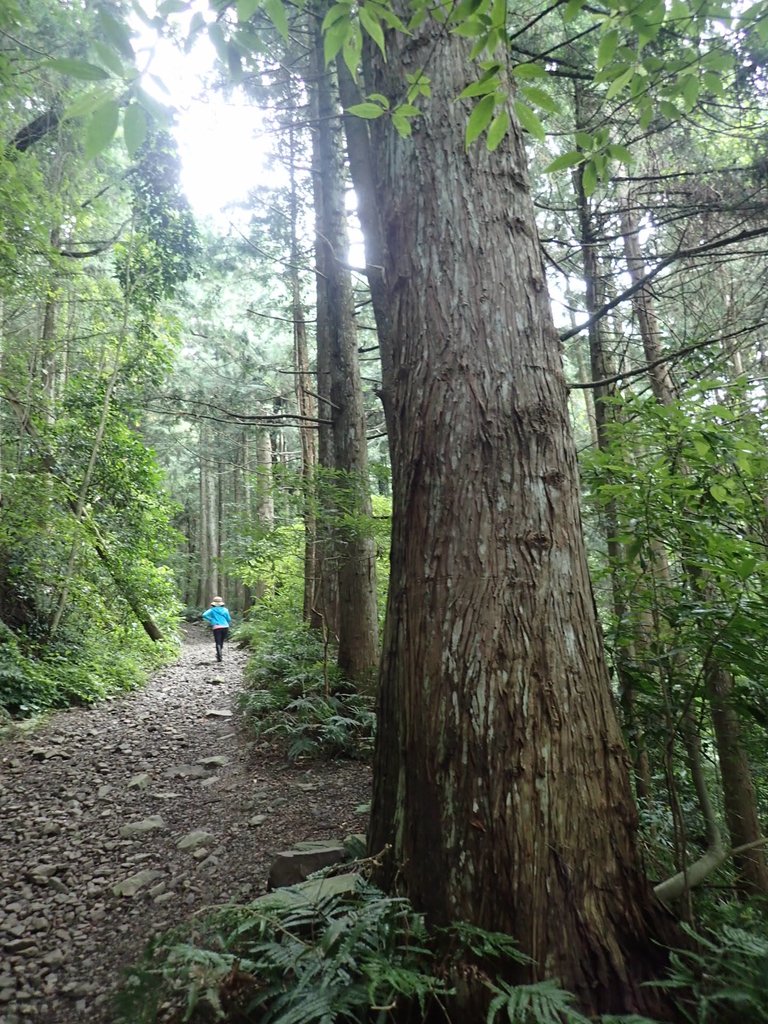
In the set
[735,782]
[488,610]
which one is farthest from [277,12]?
[735,782]

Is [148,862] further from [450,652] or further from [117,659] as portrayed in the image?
[117,659]

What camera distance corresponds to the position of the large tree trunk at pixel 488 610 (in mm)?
1978

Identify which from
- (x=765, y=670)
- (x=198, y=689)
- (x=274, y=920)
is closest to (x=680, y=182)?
(x=765, y=670)

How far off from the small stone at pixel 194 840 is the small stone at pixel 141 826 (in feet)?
1.18

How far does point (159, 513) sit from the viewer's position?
12.8 metres

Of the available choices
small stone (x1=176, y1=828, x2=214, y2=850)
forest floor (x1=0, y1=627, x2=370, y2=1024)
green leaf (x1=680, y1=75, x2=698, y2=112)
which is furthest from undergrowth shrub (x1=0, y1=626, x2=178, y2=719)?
green leaf (x1=680, y1=75, x2=698, y2=112)

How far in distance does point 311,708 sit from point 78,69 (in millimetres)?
5620

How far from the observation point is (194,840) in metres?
4.21

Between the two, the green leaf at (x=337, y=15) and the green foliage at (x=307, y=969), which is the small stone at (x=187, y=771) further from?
the green leaf at (x=337, y=15)

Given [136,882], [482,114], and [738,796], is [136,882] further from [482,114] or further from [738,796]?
[482,114]

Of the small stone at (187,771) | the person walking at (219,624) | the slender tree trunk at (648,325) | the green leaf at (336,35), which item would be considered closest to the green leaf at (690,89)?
the green leaf at (336,35)

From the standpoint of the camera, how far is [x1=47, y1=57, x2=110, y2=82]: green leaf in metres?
1.45

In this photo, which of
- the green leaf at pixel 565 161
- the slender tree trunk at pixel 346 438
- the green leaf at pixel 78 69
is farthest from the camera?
the slender tree trunk at pixel 346 438

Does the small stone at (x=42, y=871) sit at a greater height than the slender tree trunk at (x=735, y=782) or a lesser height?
lesser
